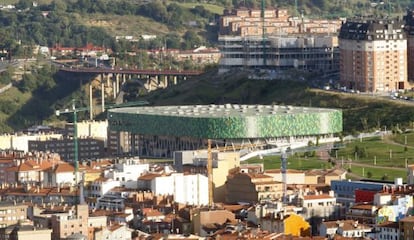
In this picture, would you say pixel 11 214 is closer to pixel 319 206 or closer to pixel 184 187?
pixel 319 206

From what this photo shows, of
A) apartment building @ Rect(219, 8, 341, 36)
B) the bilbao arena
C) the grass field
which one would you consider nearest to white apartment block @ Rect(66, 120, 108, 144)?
the bilbao arena

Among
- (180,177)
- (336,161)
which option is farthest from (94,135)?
(180,177)

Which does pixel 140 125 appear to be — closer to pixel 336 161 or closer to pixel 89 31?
pixel 336 161

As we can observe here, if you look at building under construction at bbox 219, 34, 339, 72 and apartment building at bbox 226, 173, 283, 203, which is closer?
apartment building at bbox 226, 173, 283, 203

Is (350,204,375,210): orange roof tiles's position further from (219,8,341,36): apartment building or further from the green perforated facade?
(219,8,341,36): apartment building

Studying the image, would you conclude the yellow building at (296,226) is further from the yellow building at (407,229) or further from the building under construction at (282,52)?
the building under construction at (282,52)

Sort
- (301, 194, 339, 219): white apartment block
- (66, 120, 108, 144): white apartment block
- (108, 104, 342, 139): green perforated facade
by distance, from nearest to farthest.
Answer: (301, 194, 339, 219): white apartment block < (108, 104, 342, 139): green perforated facade < (66, 120, 108, 144): white apartment block

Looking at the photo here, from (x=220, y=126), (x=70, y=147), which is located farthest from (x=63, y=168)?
(x=70, y=147)
